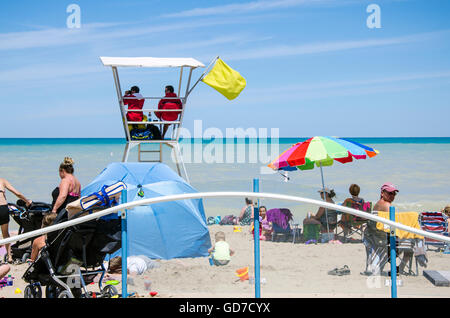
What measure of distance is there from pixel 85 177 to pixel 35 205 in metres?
24.1

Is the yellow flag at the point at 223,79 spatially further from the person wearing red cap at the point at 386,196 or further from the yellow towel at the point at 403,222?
the yellow towel at the point at 403,222

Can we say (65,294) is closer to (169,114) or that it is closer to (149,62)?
(149,62)

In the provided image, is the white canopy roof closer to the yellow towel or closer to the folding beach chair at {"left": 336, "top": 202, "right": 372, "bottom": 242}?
the folding beach chair at {"left": 336, "top": 202, "right": 372, "bottom": 242}

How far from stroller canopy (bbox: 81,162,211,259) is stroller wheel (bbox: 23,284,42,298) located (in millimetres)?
1435

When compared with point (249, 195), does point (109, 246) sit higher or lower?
lower

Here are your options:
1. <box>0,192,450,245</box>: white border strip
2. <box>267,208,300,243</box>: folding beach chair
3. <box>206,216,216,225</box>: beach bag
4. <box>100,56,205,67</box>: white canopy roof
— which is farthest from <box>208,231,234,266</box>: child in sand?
<box>100,56,205,67</box>: white canopy roof

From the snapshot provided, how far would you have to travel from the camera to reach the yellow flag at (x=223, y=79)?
32.5 feet

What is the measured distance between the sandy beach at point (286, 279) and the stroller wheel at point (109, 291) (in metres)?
0.07

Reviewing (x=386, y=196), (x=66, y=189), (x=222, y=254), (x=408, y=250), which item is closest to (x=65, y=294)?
(x=222, y=254)

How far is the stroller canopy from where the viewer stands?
7.33 m

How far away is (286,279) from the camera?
4891 mm

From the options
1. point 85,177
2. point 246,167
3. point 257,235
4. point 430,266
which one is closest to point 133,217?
point 257,235
